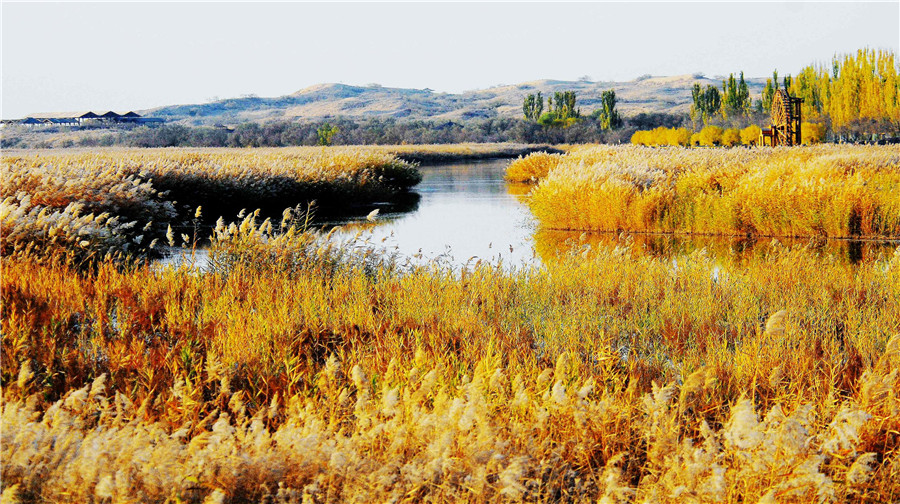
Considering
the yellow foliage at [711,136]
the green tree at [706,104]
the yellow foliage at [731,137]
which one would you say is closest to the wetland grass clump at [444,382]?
the yellow foliage at [731,137]

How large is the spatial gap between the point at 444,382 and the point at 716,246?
9871 mm

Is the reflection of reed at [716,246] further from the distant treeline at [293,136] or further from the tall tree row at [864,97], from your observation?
the distant treeline at [293,136]

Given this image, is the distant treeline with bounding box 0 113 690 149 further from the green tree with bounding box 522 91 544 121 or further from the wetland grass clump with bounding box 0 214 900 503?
the wetland grass clump with bounding box 0 214 900 503

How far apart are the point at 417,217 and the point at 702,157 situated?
771 cm

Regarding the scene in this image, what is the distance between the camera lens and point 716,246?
44.3 feet

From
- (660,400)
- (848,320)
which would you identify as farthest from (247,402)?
(848,320)

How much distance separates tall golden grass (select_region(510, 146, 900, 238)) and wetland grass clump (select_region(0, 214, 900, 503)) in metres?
5.24

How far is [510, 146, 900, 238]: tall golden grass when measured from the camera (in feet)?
44.1

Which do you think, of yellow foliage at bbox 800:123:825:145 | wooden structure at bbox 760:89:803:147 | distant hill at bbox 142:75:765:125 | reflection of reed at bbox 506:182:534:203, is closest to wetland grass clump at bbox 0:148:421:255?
reflection of reed at bbox 506:182:534:203

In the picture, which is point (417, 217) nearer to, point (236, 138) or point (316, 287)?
point (316, 287)

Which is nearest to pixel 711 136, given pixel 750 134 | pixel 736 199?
pixel 750 134

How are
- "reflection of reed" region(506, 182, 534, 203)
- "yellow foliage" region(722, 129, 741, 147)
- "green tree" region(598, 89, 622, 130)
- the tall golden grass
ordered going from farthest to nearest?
"green tree" region(598, 89, 622, 130) < "yellow foliage" region(722, 129, 741, 147) < "reflection of reed" region(506, 182, 534, 203) < the tall golden grass

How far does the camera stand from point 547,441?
12.1 ft

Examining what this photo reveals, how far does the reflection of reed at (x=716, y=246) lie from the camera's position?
12.0 meters
